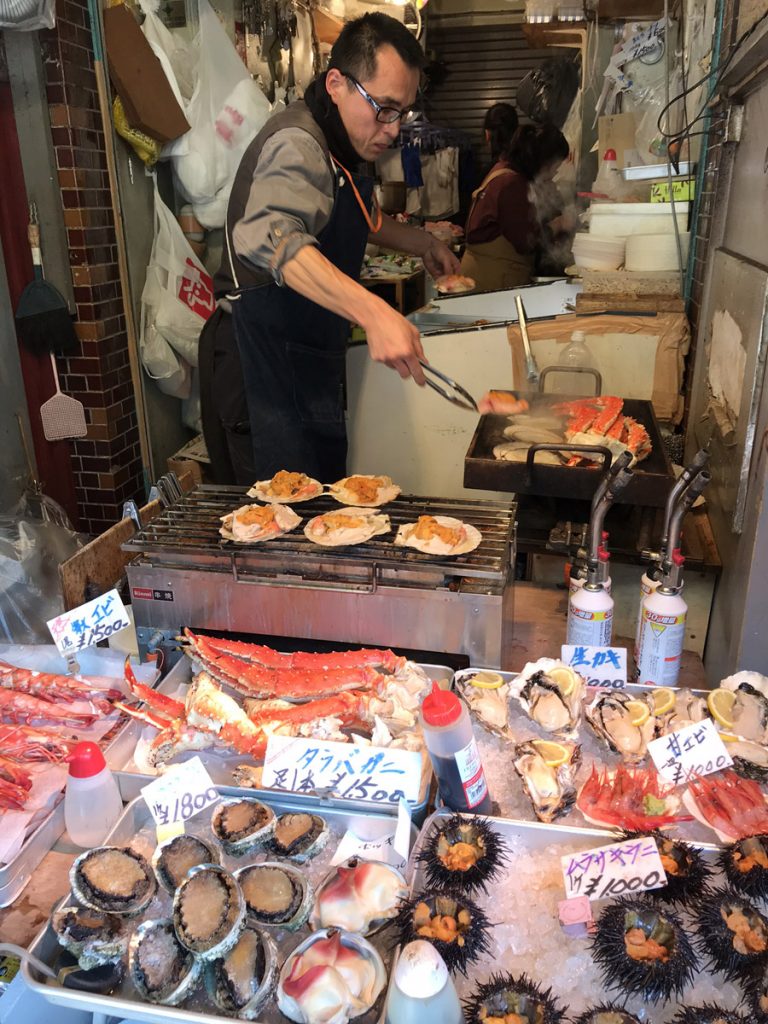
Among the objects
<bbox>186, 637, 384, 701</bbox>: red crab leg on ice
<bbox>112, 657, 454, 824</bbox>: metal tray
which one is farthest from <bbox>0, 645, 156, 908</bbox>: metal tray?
<bbox>186, 637, 384, 701</bbox>: red crab leg on ice

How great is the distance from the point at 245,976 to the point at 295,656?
0.87m

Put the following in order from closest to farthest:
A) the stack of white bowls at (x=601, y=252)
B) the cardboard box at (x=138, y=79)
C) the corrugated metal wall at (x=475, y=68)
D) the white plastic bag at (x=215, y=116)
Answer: the cardboard box at (x=138, y=79)
the stack of white bowls at (x=601, y=252)
the white plastic bag at (x=215, y=116)
the corrugated metal wall at (x=475, y=68)

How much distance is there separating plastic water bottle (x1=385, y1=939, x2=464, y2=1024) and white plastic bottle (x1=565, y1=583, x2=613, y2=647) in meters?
0.96

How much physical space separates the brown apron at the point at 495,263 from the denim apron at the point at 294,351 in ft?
7.59

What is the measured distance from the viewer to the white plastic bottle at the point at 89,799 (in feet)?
5.26

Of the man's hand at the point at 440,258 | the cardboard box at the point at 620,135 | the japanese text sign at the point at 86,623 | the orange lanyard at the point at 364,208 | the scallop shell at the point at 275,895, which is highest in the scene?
the cardboard box at the point at 620,135

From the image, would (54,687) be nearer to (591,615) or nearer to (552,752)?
(552,752)

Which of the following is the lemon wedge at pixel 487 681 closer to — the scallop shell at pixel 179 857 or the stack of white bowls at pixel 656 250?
the scallop shell at pixel 179 857

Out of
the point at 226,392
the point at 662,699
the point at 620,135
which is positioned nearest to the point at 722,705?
the point at 662,699

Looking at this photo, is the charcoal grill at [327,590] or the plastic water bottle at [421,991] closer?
the plastic water bottle at [421,991]

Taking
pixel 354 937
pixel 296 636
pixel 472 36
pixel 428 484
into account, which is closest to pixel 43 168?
pixel 428 484

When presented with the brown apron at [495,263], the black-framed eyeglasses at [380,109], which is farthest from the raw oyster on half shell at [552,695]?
the brown apron at [495,263]

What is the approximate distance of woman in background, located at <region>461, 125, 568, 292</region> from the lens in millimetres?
5387

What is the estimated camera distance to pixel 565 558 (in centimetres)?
292
